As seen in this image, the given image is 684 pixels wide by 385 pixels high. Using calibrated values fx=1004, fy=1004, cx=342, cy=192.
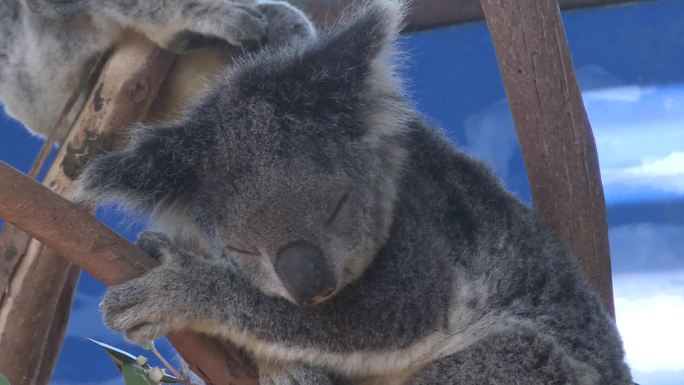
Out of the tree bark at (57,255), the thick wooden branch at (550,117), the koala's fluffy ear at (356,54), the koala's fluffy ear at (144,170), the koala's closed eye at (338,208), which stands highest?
the thick wooden branch at (550,117)

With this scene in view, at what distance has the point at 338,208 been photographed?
2617 mm

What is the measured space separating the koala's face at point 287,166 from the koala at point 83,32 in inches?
27.9

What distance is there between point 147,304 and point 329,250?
18.6 inches

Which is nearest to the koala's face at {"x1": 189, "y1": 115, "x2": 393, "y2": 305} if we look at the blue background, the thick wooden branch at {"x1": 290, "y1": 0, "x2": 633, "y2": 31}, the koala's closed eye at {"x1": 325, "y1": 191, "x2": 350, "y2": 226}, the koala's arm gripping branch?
the koala's closed eye at {"x1": 325, "y1": 191, "x2": 350, "y2": 226}

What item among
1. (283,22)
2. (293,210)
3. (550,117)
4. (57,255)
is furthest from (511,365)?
(283,22)

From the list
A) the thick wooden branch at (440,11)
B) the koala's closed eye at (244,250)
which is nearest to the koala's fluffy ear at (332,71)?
the koala's closed eye at (244,250)

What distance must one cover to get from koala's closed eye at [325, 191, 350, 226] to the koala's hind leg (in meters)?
0.48

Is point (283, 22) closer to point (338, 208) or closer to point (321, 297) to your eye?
point (338, 208)

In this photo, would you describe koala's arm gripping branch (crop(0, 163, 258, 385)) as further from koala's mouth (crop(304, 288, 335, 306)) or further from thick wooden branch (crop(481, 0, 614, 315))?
thick wooden branch (crop(481, 0, 614, 315))

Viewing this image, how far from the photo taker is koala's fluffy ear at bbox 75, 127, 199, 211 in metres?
2.59

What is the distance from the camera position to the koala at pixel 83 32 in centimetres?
345

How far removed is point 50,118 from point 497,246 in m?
1.98

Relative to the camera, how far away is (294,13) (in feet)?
12.9

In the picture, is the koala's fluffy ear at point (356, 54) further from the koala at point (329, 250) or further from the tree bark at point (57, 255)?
the tree bark at point (57, 255)
